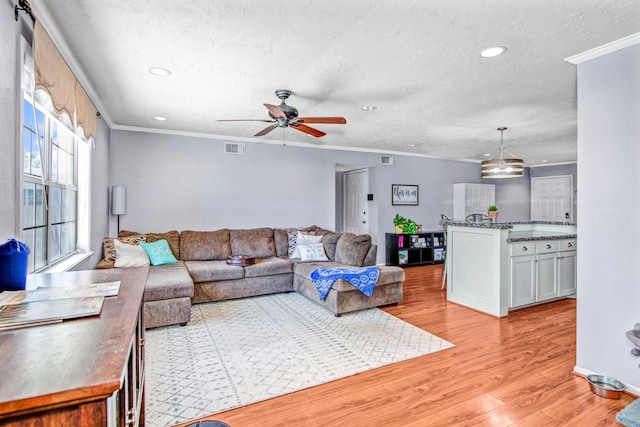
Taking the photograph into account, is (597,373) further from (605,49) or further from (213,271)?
(213,271)

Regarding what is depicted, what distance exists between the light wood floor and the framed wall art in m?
4.16

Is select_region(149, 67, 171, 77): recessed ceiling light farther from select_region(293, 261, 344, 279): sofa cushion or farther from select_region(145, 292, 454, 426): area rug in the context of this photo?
select_region(293, 261, 344, 279): sofa cushion

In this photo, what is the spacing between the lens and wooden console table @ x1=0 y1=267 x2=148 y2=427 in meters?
0.59

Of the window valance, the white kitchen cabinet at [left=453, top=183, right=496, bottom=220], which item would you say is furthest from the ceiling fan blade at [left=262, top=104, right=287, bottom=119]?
the white kitchen cabinet at [left=453, top=183, right=496, bottom=220]

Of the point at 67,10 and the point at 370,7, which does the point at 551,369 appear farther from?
the point at 67,10

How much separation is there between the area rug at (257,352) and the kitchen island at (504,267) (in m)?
1.14

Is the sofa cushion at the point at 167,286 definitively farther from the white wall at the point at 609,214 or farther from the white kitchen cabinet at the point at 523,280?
the white kitchen cabinet at the point at 523,280

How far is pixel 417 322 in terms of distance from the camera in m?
3.55

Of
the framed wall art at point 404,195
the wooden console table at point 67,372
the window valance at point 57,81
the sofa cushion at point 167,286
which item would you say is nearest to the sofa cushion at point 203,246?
the sofa cushion at point 167,286

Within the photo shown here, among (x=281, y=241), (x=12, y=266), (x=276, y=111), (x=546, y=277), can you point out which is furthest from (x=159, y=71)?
(x=546, y=277)

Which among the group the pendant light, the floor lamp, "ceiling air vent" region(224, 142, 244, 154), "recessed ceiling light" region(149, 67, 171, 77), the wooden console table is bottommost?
the wooden console table

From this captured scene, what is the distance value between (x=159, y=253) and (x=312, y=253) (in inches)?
81.6

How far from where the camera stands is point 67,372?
0.66m

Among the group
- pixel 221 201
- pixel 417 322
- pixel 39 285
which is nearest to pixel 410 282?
pixel 417 322
